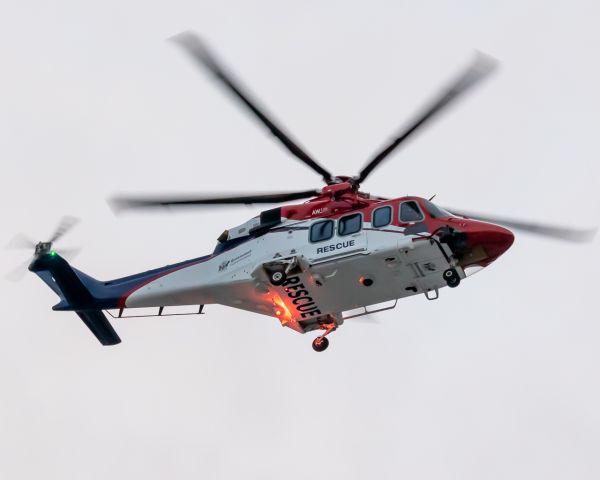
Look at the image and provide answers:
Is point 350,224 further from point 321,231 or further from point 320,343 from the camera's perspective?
point 320,343

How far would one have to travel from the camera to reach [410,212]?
24141 millimetres

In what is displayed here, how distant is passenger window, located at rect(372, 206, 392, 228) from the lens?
2422cm

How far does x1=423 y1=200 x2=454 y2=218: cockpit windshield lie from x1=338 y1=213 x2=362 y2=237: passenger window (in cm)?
164

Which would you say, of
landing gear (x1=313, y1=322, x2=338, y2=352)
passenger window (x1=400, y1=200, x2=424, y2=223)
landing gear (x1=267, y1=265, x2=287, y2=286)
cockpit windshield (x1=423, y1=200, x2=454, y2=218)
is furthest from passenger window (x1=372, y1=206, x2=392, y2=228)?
landing gear (x1=313, y1=322, x2=338, y2=352)

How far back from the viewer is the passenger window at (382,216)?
2422 cm

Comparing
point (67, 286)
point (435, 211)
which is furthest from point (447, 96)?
point (67, 286)

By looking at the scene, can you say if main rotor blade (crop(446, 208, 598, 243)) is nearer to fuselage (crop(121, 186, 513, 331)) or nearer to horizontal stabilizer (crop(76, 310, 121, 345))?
fuselage (crop(121, 186, 513, 331))

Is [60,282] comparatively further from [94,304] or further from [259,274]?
[259,274]

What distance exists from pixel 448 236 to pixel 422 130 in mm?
2556

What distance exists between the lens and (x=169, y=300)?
2720 cm

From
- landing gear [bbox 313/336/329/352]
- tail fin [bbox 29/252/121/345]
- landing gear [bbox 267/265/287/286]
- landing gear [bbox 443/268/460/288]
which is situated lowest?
landing gear [bbox 313/336/329/352]

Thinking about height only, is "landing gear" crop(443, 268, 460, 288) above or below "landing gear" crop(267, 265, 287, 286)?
below

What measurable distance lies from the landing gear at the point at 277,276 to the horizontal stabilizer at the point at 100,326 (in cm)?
621

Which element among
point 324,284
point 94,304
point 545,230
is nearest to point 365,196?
point 324,284
